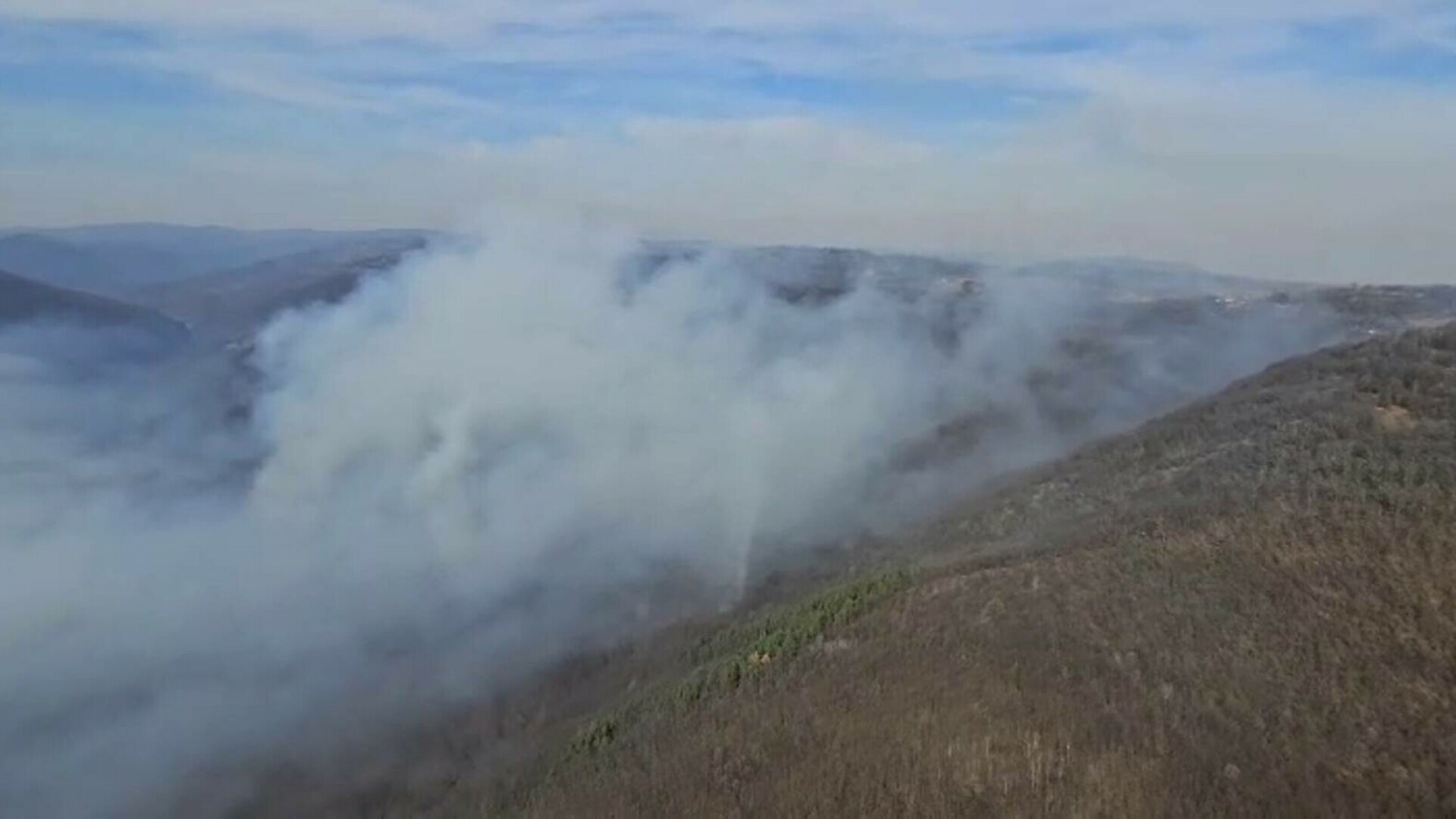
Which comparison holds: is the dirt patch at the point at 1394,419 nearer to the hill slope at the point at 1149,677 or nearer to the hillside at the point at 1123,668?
the hillside at the point at 1123,668

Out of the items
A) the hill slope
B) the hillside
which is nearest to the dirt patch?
the hillside

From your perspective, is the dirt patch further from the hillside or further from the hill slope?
the hill slope

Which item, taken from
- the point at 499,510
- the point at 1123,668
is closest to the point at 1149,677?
the point at 1123,668

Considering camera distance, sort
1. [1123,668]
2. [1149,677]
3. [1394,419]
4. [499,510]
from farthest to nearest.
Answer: [499,510] → [1394,419] → [1123,668] → [1149,677]

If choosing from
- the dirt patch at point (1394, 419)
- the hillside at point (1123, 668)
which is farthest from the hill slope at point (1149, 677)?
the dirt patch at point (1394, 419)

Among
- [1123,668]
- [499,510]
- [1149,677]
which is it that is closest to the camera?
[1149,677]

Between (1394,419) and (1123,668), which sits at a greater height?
(1394,419)

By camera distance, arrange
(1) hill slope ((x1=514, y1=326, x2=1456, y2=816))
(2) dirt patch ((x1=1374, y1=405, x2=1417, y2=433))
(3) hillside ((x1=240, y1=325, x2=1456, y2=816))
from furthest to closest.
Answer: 1. (2) dirt patch ((x1=1374, y1=405, x2=1417, y2=433))
2. (3) hillside ((x1=240, y1=325, x2=1456, y2=816))
3. (1) hill slope ((x1=514, y1=326, x2=1456, y2=816))

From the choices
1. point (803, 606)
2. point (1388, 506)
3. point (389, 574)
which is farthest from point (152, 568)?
point (1388, 506)

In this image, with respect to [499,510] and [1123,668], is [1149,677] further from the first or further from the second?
[499,510]
